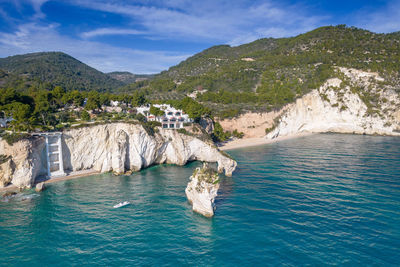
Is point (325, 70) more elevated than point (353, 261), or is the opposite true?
point (325, 70)

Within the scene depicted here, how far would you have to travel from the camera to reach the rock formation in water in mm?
27047

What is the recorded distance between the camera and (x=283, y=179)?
3991cm

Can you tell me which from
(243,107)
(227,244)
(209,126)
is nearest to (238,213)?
(227,244)

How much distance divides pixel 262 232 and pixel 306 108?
77.4 metres

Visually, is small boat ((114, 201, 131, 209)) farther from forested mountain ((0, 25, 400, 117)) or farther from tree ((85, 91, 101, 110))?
forested mountain ((0, 25, 400, 117))

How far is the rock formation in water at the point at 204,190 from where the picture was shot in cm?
2705

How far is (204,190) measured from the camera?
89.2ft

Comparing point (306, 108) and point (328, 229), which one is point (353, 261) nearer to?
point (328, 229)

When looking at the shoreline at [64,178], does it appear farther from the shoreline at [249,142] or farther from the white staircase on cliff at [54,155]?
the shoreline at [249,142]

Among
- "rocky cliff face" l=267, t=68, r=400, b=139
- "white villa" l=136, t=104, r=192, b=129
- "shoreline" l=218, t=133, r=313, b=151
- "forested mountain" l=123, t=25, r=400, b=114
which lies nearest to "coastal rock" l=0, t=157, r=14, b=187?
"white villa" l=136, t=104, r=192, b=129

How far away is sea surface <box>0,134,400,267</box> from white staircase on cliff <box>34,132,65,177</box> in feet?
16.6

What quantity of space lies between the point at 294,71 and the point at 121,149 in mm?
87427

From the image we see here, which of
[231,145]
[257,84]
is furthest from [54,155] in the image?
[257,84]

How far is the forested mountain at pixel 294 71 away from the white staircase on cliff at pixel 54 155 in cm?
5165
